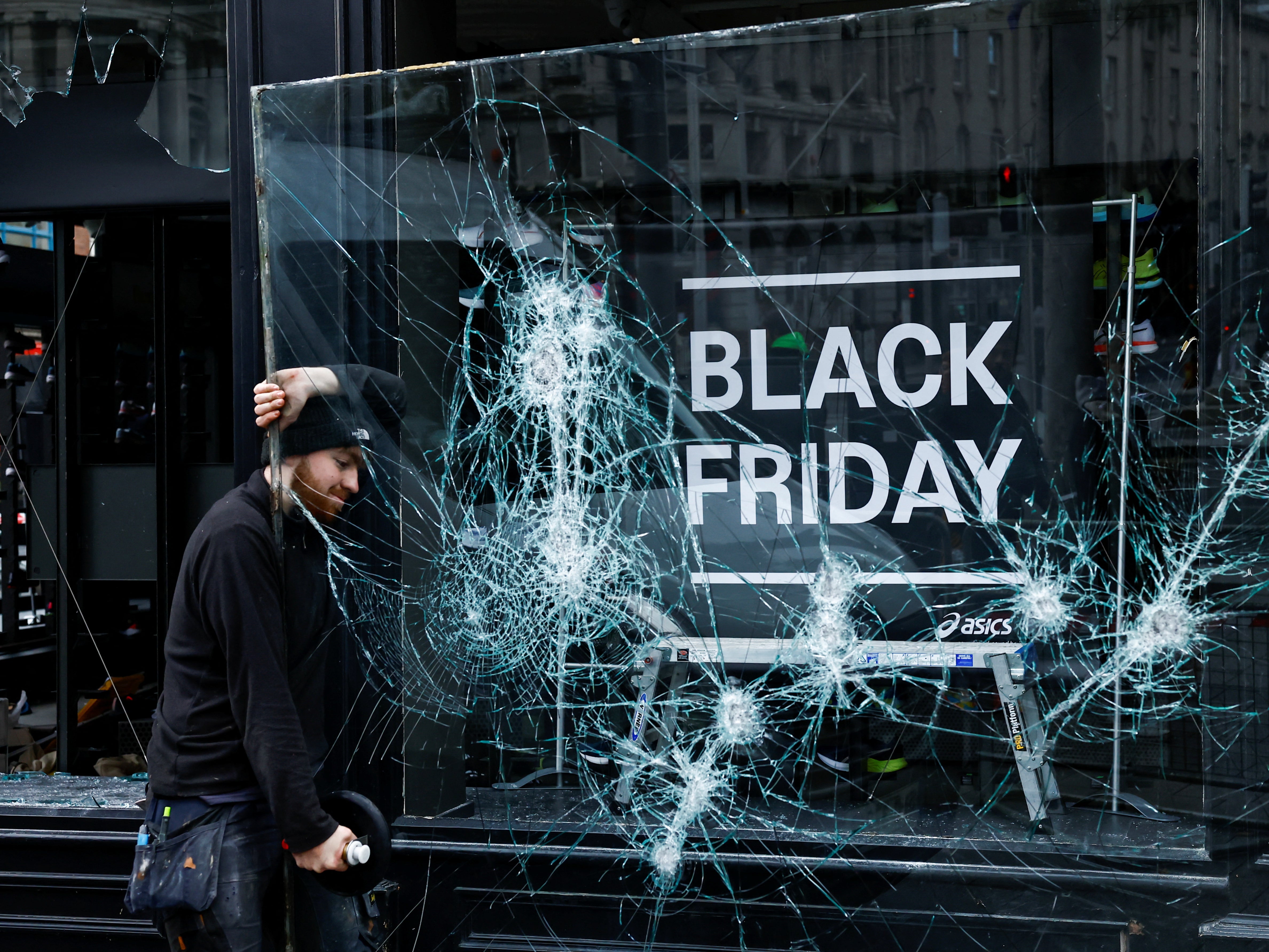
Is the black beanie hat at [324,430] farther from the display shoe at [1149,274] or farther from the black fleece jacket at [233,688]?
the display shoe at [1149,274]

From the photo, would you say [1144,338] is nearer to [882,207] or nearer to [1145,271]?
[1145,271]

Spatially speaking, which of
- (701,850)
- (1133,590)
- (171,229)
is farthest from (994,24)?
(171,229)

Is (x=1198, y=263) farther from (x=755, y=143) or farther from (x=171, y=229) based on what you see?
(x=171, y=229)

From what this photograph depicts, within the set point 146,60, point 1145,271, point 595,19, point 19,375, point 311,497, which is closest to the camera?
point 1145,271

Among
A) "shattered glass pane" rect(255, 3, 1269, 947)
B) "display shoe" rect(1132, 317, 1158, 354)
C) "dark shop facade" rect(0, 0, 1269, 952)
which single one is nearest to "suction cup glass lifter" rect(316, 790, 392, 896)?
"dark shop facade" rect(0, 0, 1269, 952)

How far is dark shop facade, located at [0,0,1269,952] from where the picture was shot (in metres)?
2.29

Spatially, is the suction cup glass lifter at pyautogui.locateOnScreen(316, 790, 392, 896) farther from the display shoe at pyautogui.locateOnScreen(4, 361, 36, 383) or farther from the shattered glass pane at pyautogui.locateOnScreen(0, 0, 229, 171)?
the display shoe at pyautogui.locateOnScreen(4, 361, 36, 383)

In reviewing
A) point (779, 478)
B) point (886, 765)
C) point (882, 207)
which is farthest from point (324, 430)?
point (886, 765)

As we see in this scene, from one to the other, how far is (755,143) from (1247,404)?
121cm

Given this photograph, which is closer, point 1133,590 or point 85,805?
point 1133,590

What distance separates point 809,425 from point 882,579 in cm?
39

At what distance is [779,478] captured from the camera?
2.47 metres

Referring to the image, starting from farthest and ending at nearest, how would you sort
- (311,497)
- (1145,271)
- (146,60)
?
(146,60), (311,497), (1145,271)

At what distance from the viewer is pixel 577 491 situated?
2.58 metres
